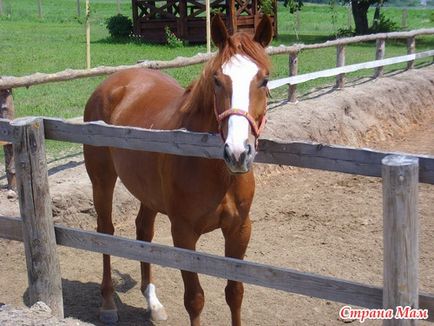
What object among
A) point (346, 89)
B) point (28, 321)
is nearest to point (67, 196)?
point (28, 321)

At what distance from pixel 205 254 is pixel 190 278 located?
65 cm

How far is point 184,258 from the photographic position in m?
3.54

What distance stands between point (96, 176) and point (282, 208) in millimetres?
2662

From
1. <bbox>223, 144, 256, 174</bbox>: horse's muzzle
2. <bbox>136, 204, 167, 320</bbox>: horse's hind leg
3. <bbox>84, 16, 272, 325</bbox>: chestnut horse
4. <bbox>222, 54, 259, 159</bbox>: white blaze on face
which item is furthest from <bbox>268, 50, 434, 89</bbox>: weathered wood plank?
<bbox>223, 144, 256, 174</bbox>: horse's muzzle

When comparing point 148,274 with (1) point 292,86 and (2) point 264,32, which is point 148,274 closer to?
(2) point 264,32

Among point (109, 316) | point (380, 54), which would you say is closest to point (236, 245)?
point (109, 316)

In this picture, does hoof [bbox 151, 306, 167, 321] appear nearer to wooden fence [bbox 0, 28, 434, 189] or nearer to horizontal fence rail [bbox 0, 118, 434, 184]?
horizontal fence rail [bbox 0, 118, 434, 184]

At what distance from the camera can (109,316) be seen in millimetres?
4902

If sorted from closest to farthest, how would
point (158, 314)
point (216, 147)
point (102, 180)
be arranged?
point (216, 147)
point (158, 314)
point (102, 180)

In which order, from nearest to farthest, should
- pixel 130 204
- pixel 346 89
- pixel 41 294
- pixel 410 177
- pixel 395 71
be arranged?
pixel 410 177 < pixel 41 294 < pixel 130 204 < pixel 346 89 < pixel 395 71

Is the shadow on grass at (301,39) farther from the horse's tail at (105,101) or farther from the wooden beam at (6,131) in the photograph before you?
the wooden beam at (6,131)

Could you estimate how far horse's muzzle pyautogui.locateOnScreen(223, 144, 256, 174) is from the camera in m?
3.02

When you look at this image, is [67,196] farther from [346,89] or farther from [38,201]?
[346,89]

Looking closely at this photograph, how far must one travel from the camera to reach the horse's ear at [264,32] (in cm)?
371
